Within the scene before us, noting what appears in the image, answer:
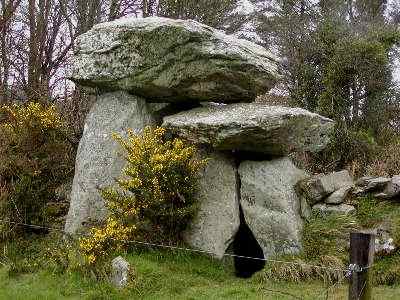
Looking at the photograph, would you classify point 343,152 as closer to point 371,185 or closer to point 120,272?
point 371,185

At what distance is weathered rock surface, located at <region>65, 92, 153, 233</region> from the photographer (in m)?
10.3

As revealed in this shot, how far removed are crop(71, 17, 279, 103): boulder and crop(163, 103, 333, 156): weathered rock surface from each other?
0.42m

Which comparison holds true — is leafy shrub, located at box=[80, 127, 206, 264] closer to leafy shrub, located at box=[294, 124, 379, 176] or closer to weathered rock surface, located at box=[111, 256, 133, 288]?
weathered rock surface, located at box=[111, 256, 133, 288]

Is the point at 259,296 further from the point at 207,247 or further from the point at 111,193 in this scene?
the point at 111,193

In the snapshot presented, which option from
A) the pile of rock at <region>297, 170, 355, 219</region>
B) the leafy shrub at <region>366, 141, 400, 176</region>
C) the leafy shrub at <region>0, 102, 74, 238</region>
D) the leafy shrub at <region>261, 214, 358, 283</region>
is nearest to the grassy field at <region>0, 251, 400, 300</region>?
the leafy shrub at <region>261, 214, 358, 283</region>

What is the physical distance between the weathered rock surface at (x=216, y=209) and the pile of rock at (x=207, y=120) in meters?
0.02

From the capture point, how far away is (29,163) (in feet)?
35.8

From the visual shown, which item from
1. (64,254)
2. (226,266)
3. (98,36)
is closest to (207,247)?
(226,266)

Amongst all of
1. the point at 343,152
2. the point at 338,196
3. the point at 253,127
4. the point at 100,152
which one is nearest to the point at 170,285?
the point at 253,127

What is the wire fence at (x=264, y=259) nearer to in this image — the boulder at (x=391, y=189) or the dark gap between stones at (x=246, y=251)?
the dark gap between stones at (x=246, y=251)

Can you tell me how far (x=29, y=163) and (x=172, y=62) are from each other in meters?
3.33

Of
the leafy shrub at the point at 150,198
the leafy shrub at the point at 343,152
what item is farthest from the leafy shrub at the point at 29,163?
the leafy shrub at the point at 343,152

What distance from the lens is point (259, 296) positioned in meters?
7.98

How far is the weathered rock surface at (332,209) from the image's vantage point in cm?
977
